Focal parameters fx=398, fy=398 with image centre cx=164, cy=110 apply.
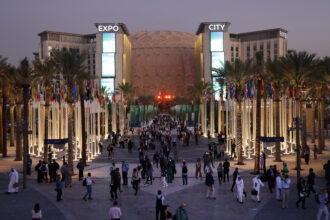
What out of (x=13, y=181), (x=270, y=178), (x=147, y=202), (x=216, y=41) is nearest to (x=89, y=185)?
(x=147, y=202)

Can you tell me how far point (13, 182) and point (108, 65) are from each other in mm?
104957

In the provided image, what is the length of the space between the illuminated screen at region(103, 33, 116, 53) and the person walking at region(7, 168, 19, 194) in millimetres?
106181

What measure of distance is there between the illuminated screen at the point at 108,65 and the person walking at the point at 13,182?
104123 mm

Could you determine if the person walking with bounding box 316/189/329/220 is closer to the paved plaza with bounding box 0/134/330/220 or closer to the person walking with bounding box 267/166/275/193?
the paved plaza with bounding box 0/134/330/220

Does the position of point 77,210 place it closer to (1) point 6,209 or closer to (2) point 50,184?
(1) point 6,209

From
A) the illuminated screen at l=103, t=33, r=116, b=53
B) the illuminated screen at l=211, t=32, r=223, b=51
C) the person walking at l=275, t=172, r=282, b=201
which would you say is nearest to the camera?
the person walking at l=275, t=172, r=282, b=201

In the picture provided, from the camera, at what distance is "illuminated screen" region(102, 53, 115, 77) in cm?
12181

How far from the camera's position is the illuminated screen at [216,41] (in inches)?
4857

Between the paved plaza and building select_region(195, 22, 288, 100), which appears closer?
the paved plaza

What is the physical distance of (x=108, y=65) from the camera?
400 ft

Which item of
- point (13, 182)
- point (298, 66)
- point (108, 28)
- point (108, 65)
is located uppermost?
point (108, 28)

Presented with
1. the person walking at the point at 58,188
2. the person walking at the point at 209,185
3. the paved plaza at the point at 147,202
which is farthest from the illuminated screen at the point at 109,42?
the person walking at the point at 209,185

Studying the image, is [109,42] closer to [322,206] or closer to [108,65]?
[108,65]

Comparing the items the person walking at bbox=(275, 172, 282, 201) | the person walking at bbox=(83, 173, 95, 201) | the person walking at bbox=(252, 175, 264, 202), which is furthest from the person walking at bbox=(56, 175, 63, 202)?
the person walking at bbox=(275, 172, 282, 201)
